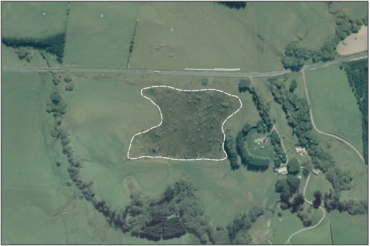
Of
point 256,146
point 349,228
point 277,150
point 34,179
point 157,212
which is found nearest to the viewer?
point 34,179

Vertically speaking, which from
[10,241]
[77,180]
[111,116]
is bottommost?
[10,241]

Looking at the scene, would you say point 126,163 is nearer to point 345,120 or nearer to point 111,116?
point 111,116

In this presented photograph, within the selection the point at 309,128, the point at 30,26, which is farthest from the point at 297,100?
the point at 30,26

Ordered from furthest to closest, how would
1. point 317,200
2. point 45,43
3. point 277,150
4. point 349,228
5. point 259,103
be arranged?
point 349,228 < point 317,200 < point 277,150 < point 259,103 < point 45,43

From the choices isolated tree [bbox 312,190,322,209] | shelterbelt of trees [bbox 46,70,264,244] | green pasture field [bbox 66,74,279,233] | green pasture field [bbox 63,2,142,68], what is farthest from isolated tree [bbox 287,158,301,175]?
green pasture field [bbox 63,2,142,68]

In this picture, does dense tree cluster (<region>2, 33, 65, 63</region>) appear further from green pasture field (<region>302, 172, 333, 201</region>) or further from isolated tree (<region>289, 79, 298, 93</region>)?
green pasture field (<region>302, 172, 333, 201</region>)

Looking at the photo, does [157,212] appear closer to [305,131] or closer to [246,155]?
[246,155]

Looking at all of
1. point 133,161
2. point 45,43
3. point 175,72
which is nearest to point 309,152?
point 175,72
